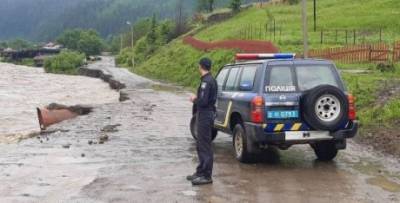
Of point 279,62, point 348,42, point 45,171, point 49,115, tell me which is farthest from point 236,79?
point 348,42

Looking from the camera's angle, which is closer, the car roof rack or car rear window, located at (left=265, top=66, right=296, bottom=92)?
car rear window, located at (left=265, top=66, right=296, bottom=92)

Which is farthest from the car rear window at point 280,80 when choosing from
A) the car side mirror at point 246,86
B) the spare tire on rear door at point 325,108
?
the car side mirror at point 246,86

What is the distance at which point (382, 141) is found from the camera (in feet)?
44.3

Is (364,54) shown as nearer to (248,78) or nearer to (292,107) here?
(248,78)

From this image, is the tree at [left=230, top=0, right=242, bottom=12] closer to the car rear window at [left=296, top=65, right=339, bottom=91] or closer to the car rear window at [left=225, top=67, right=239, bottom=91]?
the car rear window at [left=225, top=67, right=239, bottom=91]

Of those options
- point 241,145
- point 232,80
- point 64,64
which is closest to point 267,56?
point 232,80

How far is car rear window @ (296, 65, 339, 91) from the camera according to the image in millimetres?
10469

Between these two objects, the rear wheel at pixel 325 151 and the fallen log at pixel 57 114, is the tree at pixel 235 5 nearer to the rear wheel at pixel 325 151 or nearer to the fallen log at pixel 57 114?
the fallen log at pixel 57 114

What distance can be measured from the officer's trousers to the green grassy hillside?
280 inches

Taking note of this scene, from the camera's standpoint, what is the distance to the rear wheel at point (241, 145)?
10.7 meters

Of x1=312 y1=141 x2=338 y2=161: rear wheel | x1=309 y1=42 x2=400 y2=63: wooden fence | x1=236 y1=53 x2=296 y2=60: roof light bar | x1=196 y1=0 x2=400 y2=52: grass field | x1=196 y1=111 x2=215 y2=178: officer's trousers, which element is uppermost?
x1=196 y1=0 x2=400 y2=52: grass field

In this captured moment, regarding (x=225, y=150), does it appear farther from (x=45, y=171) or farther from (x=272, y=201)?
(x=272, y=201)

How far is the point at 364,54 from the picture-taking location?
31.9m

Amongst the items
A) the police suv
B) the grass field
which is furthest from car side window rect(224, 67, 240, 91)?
→ the grass field
